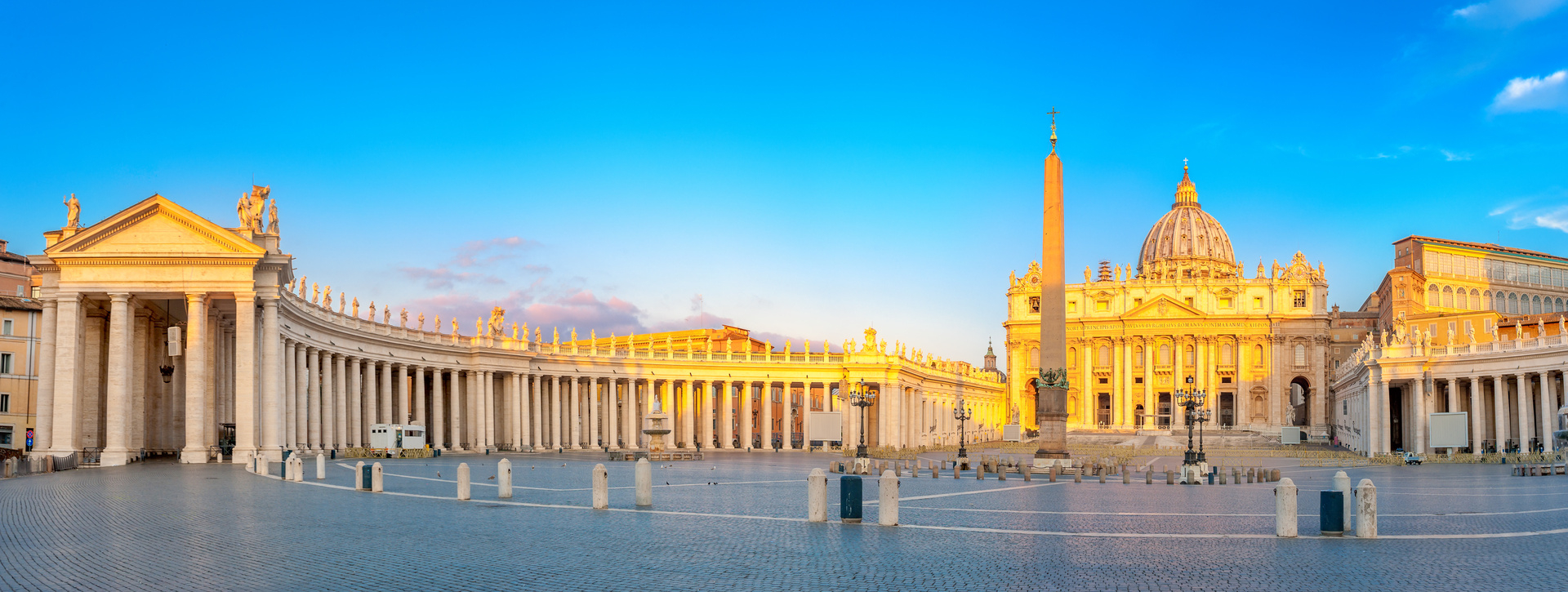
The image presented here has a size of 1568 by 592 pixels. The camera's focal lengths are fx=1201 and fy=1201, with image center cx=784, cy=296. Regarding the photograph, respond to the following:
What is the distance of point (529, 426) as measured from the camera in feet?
259

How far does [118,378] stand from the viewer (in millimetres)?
42250

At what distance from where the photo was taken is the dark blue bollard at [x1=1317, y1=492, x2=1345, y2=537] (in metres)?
18.3

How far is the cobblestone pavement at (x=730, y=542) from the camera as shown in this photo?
45.2 feet

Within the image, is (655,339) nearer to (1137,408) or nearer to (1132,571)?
(1137,408)

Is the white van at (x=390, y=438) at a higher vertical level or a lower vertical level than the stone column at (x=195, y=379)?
lower

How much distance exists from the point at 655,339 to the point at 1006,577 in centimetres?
13483

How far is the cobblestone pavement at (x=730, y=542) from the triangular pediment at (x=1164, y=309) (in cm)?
10238

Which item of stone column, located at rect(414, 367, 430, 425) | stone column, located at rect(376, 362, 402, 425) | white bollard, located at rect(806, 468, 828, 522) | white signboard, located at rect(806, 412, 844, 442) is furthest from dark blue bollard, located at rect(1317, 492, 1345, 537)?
stone column, located at rect(414, 367, 430, 425)

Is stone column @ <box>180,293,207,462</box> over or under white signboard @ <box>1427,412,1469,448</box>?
over

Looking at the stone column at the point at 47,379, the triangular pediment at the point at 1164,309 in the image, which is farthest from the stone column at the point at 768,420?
the stone column at the point at 47,379

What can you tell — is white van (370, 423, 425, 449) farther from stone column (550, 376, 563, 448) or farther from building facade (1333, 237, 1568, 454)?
building facade (1333, 237, 1568, 454)

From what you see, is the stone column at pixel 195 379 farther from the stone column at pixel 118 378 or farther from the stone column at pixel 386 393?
the stone column at pixel 386 393

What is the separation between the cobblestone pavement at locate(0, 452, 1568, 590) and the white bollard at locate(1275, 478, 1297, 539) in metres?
0.30

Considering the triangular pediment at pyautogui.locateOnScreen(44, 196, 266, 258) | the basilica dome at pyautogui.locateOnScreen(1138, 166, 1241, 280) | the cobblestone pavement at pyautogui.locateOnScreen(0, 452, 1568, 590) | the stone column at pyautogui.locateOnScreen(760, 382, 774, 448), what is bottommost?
the stone column at pyautogui.locateOnScreen(760, 382, 774, 448)
